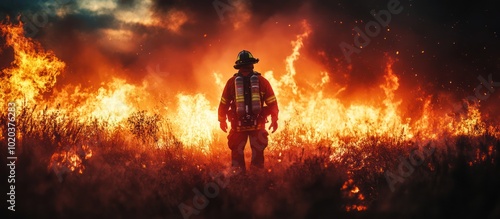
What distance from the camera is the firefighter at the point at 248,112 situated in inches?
269

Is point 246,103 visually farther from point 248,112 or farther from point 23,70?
point 23,70

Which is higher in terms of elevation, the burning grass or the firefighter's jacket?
the firefighter's jacket

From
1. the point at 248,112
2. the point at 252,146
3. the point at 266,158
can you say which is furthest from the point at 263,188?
the point at 266,158

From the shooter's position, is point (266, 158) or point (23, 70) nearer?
point (266, 158)

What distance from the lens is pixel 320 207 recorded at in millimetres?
4840

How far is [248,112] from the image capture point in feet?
22.7

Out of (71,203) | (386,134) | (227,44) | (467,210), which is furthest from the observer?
(227,44)

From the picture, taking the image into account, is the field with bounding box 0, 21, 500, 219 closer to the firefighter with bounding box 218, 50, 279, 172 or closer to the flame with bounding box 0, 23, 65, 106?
the flame with bounding box 0, 23, 65, 106

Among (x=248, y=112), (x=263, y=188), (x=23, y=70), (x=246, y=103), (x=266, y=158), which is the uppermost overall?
(x=23, y=70)

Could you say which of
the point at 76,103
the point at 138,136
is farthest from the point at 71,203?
the point at 76,103

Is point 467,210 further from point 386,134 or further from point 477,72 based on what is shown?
point 477,72

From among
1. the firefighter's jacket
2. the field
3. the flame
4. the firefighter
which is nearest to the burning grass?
the field

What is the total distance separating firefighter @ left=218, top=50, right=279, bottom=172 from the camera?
6.84m

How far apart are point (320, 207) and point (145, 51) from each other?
421 inches
